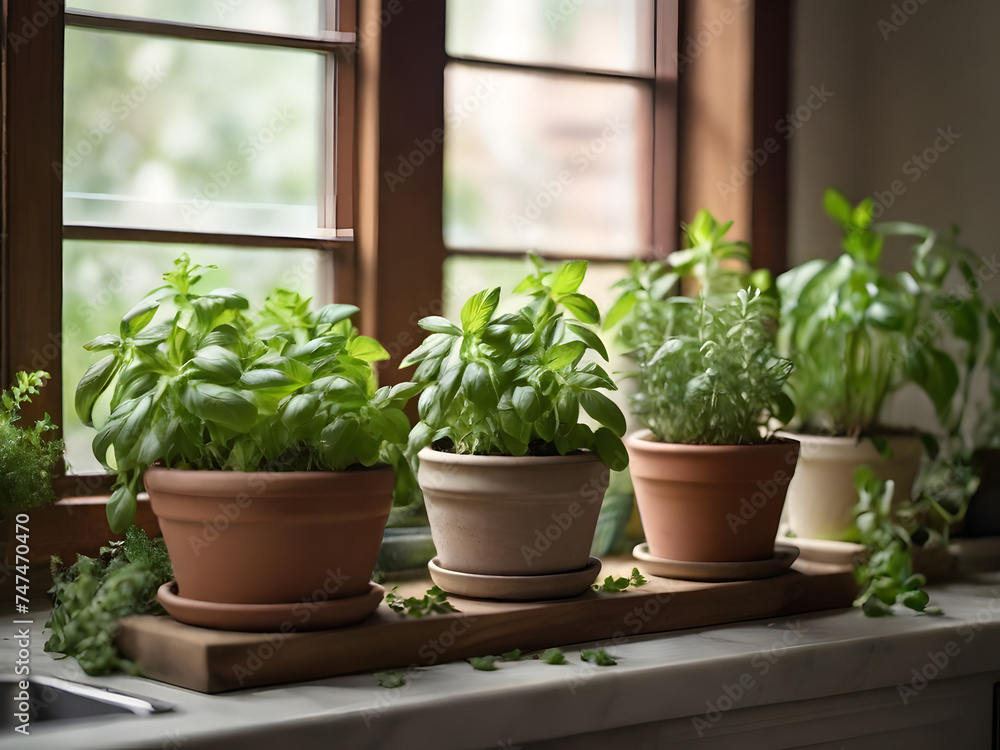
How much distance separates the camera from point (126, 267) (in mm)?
1422

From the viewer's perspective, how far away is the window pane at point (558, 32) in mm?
1660

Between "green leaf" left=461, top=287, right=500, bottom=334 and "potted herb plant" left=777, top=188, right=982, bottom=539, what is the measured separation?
65 centimetres

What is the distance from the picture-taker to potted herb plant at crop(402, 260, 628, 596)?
1186mm

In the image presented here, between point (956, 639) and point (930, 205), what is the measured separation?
892mm

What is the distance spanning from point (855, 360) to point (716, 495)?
44cm

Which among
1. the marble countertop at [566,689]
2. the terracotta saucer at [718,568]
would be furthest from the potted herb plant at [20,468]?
the terracotta saucer at [718,568]

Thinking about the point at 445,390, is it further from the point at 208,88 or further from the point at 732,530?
the point at 208,88

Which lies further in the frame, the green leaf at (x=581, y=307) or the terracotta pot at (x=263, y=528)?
the green leaf at (x=581, y=307)

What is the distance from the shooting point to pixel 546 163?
1.73 m

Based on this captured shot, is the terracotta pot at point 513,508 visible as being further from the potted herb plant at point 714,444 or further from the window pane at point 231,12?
the window pane at point 231,12

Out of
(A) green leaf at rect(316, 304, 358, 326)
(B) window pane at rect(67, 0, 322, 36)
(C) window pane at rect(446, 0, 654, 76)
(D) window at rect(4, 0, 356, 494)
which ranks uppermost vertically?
(C) window pane at rect(446, 0, 654, 76)

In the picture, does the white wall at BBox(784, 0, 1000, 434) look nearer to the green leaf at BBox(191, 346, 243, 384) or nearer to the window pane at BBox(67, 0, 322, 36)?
the window pane at BBox(67, 0, 322, 36)

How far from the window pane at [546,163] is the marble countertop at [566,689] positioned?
716 millimetres

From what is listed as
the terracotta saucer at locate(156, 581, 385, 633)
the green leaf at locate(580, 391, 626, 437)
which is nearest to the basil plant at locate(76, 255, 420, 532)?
the terracotta saucer at locate(156, 581, 385, 633)
